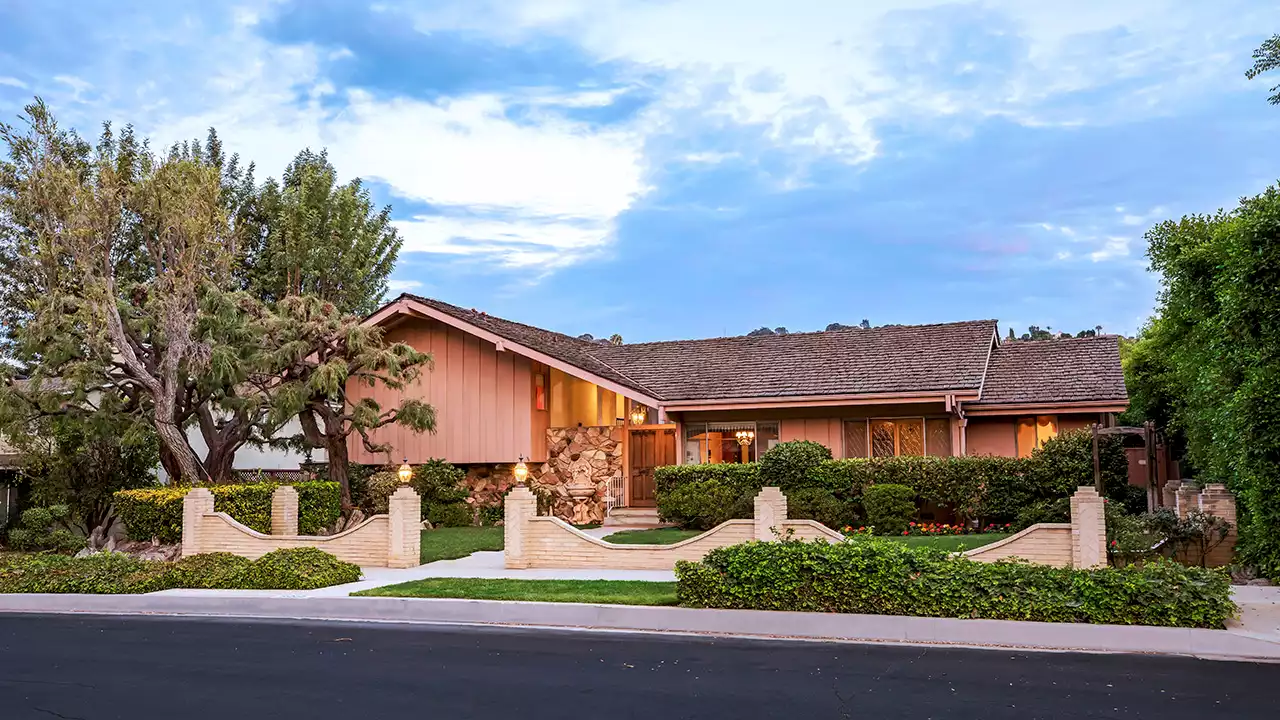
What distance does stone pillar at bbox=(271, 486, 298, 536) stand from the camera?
67.8 ft

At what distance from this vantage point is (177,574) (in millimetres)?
16703

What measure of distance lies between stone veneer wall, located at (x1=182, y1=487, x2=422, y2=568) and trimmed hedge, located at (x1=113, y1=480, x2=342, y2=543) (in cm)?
68

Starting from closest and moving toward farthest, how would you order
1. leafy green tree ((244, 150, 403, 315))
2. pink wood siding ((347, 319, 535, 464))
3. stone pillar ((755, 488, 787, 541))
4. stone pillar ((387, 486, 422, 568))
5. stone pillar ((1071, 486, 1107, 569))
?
stone pillar ((1071, 486, 1107, 569)) → stone pillar ((755, 488, 787, 541)) → stone pillar ((387, 486, 422, 568)) → pink wood siding ((347, 319, 535, 464)) → leafy green tree ((244, 150, 403, 315))

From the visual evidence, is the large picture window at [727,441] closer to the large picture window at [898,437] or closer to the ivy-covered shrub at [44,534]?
the large picture window at [898,437]

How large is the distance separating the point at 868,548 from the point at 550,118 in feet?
48.4

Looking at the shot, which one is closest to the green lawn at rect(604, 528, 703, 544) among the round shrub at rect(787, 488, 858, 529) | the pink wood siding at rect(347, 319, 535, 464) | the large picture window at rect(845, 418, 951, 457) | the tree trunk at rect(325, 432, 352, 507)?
the round shrub at rect(787, 488, 858, 529)

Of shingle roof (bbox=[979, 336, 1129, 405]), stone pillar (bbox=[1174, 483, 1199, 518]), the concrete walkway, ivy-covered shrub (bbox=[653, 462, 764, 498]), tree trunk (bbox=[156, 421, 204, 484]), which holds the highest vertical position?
shingle roof (bbox=[979, 336, 1129, 405])

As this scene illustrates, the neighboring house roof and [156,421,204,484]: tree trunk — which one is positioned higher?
the neighboring house roof

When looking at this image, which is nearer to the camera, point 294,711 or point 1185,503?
point 294,711

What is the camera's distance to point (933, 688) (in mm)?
8891

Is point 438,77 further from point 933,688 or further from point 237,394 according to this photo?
point 933,688

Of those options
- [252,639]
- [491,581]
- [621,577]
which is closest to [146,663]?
[252,639]

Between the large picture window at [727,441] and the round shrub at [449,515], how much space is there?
18.5 feet

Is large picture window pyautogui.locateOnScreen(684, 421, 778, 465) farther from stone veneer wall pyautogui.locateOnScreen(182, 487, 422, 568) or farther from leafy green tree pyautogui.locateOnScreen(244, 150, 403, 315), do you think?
leafy green tree pyautogui.locateOnScreen(244, 150, 403, 315)
